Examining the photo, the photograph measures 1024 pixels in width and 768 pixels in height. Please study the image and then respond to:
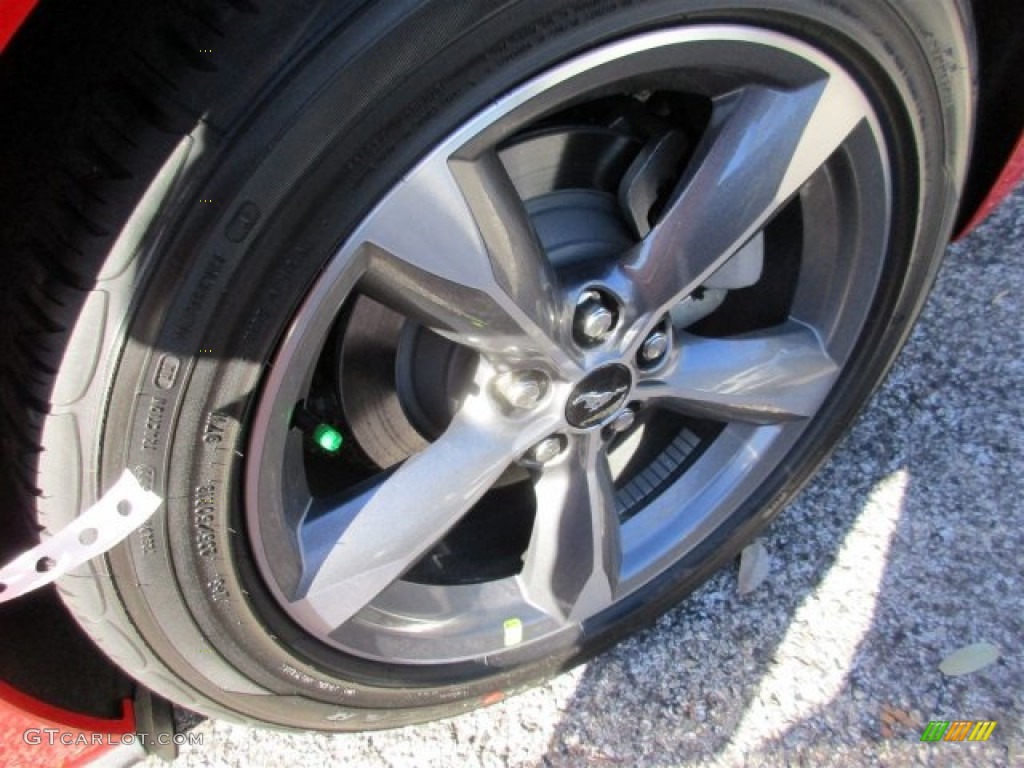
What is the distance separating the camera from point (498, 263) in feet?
4.01

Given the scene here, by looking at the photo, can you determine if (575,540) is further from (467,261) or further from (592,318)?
(467,261)

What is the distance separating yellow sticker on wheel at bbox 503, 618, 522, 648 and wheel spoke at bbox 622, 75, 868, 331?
0.57 m

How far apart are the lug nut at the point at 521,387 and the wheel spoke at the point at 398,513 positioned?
0.10ft

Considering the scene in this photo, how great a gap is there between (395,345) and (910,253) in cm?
83

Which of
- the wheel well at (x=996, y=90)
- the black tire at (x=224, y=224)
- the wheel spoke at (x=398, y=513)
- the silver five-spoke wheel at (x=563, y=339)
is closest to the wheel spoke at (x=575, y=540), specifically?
the silver five-spoke wheel at (x=563, y=339)

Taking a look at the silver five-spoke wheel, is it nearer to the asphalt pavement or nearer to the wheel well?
the asphalt pavement

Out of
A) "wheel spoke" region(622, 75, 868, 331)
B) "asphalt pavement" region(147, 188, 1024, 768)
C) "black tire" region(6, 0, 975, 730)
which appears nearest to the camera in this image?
"black tire" region(6, 0, 975, 730)

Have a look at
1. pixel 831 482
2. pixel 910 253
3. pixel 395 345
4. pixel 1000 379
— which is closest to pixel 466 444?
pixel 395 345

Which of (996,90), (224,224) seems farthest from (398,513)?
(996,90)

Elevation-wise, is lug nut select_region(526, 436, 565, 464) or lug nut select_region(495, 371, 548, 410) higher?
lug nut select_region(495, 371, 548, 410)

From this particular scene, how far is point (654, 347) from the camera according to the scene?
A: 1.50 m

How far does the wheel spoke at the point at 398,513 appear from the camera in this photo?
53.5 inches

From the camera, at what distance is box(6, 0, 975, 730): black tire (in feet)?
3.22

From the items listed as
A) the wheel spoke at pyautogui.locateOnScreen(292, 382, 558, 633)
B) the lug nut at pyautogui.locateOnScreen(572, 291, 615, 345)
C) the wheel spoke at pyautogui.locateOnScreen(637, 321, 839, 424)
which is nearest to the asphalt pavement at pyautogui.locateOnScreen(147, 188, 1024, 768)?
the wheel spoke at pyautogui.locateOnScreen(637, 321, 839, 424)
